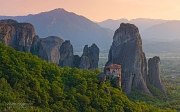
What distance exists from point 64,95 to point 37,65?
4.96 metres

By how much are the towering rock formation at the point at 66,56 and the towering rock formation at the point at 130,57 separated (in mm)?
9380

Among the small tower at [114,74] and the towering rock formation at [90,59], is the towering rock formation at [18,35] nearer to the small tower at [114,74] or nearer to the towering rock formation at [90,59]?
the towering rock formation at [90,59]

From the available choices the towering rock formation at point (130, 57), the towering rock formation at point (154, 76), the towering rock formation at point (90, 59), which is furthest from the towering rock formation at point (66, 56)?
the towering rock formation at point (154, 76)

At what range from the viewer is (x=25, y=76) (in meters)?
41.9

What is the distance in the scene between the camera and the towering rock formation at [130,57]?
9106cm

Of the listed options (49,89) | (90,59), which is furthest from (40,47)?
(49,89)

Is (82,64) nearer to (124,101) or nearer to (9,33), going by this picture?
(9,33)

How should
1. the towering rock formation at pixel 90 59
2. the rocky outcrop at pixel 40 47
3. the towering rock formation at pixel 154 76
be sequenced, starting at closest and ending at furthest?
1. the rocky outcrop at pixel 40 47
2. the towering rock formation at pixel 90 59
3. the towering rock formation at pixel 154 76

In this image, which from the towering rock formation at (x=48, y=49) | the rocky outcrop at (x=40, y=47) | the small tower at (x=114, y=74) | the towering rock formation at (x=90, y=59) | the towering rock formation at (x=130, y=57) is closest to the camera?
the small tower at (x=114, y=74)

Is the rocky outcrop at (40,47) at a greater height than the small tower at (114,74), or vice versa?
the rocky outcrop at (40,47)

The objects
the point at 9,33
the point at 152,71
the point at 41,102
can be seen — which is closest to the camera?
the point at 41,102

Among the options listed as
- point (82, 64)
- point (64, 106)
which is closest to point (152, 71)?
point (82, 64)

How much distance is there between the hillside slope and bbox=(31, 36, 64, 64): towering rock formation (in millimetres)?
51569

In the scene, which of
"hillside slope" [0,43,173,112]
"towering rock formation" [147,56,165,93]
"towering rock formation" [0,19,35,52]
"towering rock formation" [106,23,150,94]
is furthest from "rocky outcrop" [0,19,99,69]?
"hillside slope" [0,43,173,112]
